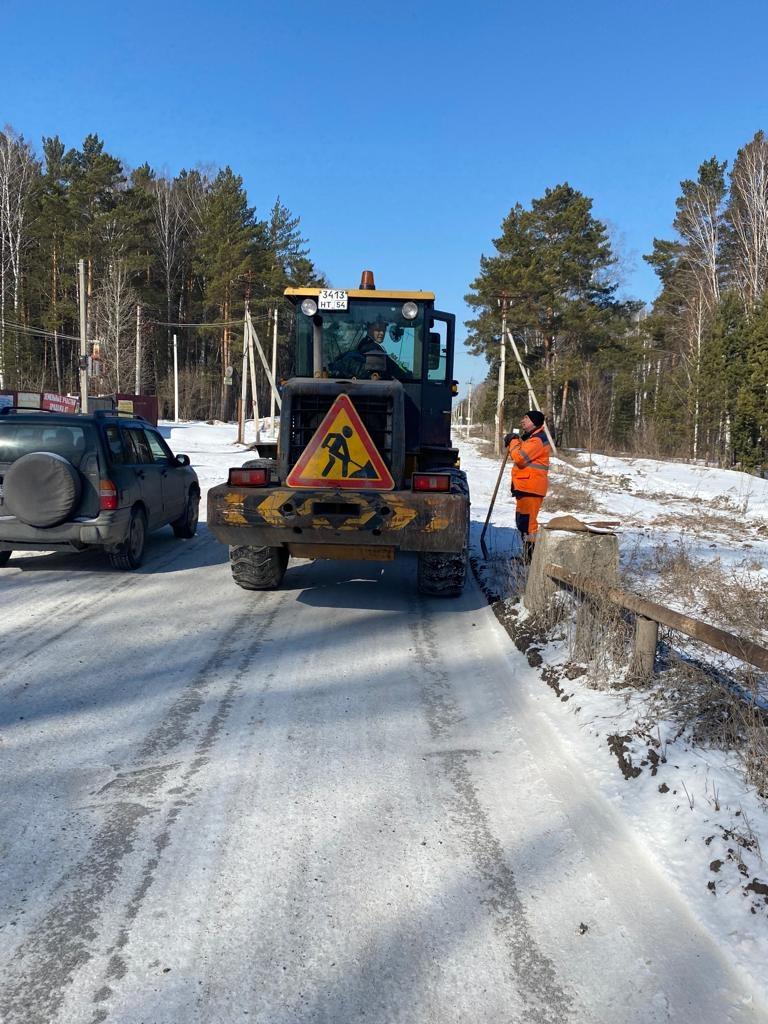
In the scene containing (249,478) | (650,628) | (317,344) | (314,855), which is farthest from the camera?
(317,344)

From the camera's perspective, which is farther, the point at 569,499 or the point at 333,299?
the point at 569,499

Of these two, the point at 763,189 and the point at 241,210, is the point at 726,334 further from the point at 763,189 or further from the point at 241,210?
the point at 241,210

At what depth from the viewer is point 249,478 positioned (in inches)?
251

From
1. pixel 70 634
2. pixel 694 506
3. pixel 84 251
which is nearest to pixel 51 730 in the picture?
pixel 70 634

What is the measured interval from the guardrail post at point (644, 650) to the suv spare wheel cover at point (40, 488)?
5.59m

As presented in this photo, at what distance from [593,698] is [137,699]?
278cm

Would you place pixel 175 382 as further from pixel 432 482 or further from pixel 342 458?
pixel 432 482

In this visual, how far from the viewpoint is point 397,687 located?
477 centimetres

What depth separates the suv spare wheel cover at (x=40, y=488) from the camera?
7066 millimetres

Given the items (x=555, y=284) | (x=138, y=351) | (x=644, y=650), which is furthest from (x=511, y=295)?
(x=644, y=650)

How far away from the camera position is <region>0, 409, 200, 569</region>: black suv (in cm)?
711

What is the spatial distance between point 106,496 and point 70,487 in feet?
1.27

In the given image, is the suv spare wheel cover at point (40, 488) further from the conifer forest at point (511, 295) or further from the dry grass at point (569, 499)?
the conifer forest at point (511, 295)

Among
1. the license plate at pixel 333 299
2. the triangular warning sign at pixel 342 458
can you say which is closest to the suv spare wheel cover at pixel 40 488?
the triangular warning sign at pixel 342 458
